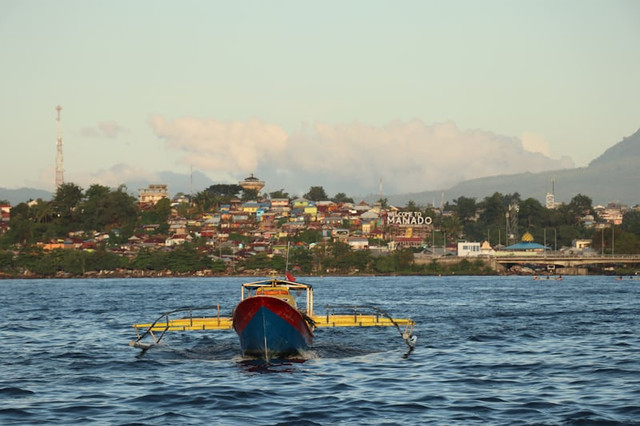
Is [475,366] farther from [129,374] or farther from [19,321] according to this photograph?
[19,321]

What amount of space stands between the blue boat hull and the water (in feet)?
2.37

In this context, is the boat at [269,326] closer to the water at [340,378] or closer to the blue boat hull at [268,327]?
the blue boat hull at [268,327]

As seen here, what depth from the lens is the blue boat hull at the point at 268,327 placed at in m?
37.5

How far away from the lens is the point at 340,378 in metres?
34.6

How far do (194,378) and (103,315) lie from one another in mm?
38828

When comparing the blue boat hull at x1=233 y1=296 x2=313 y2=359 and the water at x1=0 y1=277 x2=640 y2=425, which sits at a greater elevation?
the blue boat hull at x1=233 y1=296 x2=313 y2=359

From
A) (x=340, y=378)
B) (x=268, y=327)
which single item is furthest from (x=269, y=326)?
(x=340, y=378)

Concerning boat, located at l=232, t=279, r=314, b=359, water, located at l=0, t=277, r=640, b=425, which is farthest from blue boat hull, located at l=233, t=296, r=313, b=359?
water, located at l=0, t=277, r=640, b=425

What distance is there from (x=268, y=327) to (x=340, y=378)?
453cm

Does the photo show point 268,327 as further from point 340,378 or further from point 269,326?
point 340,378

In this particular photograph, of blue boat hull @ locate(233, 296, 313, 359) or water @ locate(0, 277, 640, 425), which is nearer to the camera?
water @ locate(0, 277, 640, 425)

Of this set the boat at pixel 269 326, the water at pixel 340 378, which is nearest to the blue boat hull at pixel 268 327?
the boat at pixel 269 326

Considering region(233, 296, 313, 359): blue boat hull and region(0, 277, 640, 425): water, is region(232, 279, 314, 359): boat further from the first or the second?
region(0, 277, 640, 425): water

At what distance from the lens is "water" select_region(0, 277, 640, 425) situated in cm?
2756
